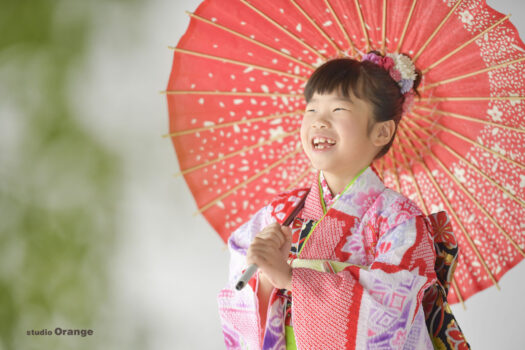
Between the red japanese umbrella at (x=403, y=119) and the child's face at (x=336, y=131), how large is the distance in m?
0.18

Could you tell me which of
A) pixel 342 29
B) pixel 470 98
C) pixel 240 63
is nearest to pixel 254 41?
pixel 240 63

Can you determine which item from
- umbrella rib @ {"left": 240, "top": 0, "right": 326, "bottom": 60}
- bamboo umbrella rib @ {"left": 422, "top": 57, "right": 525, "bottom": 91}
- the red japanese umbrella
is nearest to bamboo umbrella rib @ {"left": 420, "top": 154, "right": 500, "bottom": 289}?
the red japanese umbrella

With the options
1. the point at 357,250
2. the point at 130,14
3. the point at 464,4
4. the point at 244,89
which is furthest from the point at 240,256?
the point at 130,14

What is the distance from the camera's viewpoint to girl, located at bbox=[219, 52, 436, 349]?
108 cm

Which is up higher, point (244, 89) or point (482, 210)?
point (244, 89)

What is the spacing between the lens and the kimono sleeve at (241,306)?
1.27m

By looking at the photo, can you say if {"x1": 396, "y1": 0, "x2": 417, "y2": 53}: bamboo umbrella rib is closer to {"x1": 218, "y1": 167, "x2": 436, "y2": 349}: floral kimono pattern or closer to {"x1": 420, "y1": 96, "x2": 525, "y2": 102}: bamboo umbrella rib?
{"x1": 420, "y1": 96, "x2": 525, "y2": 102}: bamboo umbrella rib

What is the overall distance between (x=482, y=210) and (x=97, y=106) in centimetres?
185

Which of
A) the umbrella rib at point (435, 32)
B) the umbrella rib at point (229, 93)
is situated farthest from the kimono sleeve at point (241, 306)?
the umbrella rib at point (435, 32)

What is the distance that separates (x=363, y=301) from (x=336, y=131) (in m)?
0.43

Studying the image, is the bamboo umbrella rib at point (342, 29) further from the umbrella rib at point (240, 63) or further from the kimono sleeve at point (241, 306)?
the kimono sleeve at point (241, 306)

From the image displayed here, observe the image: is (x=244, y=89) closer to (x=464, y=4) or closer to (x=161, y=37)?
(x=464, y=4)

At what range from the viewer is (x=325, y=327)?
42.9 inches

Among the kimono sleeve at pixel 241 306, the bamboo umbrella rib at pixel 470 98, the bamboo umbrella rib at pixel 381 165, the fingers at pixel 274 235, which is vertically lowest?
the kimono sleeve at pixel 241 306
